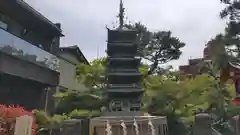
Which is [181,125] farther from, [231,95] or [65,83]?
[65,83]

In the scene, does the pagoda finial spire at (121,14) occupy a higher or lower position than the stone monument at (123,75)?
higher

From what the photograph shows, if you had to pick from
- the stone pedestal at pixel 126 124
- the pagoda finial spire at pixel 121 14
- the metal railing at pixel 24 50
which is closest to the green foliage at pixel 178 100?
the metal railing at pixel 24 50

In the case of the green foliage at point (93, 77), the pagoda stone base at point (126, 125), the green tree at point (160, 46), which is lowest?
the pagoda stone base at point (126, 125)

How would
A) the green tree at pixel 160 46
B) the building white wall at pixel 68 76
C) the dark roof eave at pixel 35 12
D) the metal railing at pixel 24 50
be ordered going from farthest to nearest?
1. the green tree at pixel 160 46
2. the building white wall at pixel 68 76
3. the dark roof eave at pixel 35 12
4. the metal railing at pixel 24 50

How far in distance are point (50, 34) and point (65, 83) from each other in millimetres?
5897

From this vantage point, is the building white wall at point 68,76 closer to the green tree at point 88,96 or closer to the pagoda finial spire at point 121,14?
the green tree at point 88,96

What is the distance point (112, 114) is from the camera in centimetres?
1364

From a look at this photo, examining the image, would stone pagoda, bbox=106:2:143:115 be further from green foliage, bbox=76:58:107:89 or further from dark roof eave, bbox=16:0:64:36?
green foliage, bbox=76:58:107:89

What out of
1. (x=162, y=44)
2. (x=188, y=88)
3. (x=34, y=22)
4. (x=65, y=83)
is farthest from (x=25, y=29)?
(x=162, y=44)

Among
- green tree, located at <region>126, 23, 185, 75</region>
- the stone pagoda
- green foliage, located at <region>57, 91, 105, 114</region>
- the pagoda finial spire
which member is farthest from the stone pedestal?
green tree, located at <region>126, 23, 185, 75</region>

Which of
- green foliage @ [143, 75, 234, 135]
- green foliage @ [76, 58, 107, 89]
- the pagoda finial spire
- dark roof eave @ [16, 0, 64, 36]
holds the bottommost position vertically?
green foliage @ [143, 75, 234, 135]

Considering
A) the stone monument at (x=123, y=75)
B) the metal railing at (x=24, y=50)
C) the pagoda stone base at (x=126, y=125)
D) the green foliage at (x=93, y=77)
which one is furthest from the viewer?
the green foliage at (x=93, y=77)

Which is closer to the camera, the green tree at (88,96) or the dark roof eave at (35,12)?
the dark roof eave at (35,12)

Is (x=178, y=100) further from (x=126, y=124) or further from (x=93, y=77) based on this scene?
(x=126, y=124)
